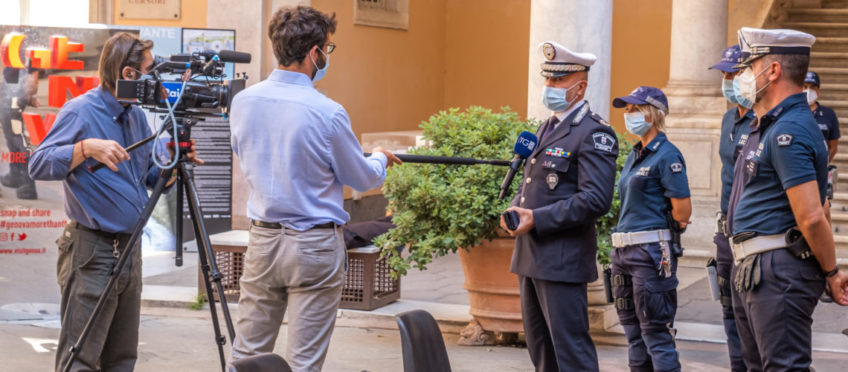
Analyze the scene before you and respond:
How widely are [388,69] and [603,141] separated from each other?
1041 centimetres

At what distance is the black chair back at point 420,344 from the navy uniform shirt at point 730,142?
9.30 feet

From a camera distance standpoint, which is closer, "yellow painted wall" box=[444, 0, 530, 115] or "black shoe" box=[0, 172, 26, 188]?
"black shoe" box=[0, 172, 26, 188]

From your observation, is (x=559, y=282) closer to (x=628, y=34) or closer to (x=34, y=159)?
(x=34, y=159)

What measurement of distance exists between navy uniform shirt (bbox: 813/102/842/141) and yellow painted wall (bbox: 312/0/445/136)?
5.61m

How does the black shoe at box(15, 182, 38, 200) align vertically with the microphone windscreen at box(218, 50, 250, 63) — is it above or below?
below

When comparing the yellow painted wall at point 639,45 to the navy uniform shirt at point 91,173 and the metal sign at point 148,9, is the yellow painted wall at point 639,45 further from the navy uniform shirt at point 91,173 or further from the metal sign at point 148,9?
the navy uniform shirt at point 91,173

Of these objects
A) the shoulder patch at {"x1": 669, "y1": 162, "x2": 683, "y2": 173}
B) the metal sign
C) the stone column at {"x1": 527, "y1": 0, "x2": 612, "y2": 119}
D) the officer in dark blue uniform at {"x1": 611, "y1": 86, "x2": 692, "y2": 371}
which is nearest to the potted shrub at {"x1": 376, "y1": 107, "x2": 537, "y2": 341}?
the stone column at {"x1": 527, "y1": 0, "x2": 612, "y2": 119}

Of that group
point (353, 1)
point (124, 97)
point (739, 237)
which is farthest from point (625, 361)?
point (353, 1)

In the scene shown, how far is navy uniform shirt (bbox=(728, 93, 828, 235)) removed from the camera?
12.7 feet

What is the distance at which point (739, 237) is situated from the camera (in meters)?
4.11

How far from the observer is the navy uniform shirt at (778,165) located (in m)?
3.86

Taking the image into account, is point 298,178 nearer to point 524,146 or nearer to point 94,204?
point 94,204

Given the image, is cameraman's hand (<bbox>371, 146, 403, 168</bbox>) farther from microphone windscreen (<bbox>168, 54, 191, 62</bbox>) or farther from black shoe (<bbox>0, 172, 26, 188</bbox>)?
black shoe (<bbox>0, 172, 26, 188</bbox>)

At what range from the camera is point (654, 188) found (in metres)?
5.66
